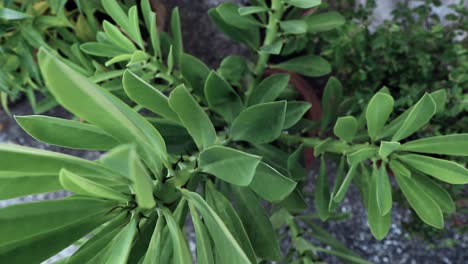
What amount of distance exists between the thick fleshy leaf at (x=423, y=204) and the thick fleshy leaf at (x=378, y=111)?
0.07 m

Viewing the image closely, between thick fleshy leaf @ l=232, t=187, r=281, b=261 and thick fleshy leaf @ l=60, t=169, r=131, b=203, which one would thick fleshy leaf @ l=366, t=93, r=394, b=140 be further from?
thick fleshy leaf @ l=60, t=169, r=131, b=203

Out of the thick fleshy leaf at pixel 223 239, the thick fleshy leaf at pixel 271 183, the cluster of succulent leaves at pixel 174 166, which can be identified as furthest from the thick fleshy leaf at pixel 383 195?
the thick fleshy leaf at pixel 223 239

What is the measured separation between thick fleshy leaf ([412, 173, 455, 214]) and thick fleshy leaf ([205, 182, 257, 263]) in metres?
0.25

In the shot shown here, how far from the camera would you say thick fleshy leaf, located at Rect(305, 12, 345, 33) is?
2.39 feet

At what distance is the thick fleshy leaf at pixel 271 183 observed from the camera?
0.46 m

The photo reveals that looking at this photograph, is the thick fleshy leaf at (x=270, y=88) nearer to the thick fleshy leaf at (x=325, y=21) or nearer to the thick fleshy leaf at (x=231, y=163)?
the thick fleshy leaf at (x=325, y=21)

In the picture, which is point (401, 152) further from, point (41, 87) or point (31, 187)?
point (41, 87)

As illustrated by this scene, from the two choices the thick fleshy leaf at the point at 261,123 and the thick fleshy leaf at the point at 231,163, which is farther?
the thick fleshy leaf at the point at 261,123

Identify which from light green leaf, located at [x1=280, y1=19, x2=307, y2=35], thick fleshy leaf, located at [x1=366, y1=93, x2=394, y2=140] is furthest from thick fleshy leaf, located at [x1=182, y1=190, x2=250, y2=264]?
light green leaf, located at [x1=280, y1=19, x2=307, y2=35]

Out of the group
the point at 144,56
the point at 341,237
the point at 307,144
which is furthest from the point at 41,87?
the point at 341,237

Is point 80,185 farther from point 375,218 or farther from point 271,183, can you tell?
point 375,218

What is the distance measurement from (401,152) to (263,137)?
0.19 meters

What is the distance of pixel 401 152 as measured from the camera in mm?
577

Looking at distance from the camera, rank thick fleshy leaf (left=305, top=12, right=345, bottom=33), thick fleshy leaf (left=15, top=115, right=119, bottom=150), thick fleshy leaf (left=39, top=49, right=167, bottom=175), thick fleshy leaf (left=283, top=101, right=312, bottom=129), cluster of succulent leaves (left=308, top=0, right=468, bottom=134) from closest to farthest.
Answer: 1. thick fleshy leaf (left=39, top=49, right=167, bottom=175)
2. thick fleshy leaf (left=15, top=115, right=119, bottom=150)
3. thick fleshy leaf (left=283, top=101, right=312, bottom=129)
4. thick fleshy leaf (left=305, top=12, right=345, bottom=33)
5. cluster of succulent leaves (left=308, top=0, right=468, bottom=134)
